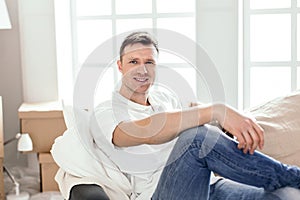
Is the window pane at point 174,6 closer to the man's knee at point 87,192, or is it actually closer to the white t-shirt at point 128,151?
the white t-shirt at point 128,151

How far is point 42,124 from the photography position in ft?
9.01

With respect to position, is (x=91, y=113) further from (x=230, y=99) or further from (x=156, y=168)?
(x=230, y=99)

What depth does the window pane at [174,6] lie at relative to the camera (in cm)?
307

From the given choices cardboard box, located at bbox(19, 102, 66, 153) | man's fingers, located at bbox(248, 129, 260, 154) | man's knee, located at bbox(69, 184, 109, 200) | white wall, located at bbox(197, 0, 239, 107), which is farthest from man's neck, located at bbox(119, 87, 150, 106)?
white wall, located at bbox(197, 0, 239, 107)

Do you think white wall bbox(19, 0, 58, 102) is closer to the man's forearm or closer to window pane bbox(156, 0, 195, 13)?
window pane bbox(156, 0, 195, 13)

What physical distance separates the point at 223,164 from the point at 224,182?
262 mm

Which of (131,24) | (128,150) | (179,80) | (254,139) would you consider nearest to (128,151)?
(128,150)

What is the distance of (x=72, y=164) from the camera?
→ 205 centimetres

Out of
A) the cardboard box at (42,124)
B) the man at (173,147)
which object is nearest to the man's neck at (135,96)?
the man at (173,147)

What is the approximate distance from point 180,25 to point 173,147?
1388 millimetres

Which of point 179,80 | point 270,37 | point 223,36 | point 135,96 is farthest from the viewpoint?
point 270,37

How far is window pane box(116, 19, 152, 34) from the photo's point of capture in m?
3.11

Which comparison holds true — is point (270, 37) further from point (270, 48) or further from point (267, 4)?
point (267, 4)

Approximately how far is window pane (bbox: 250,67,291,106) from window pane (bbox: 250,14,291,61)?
68mm
